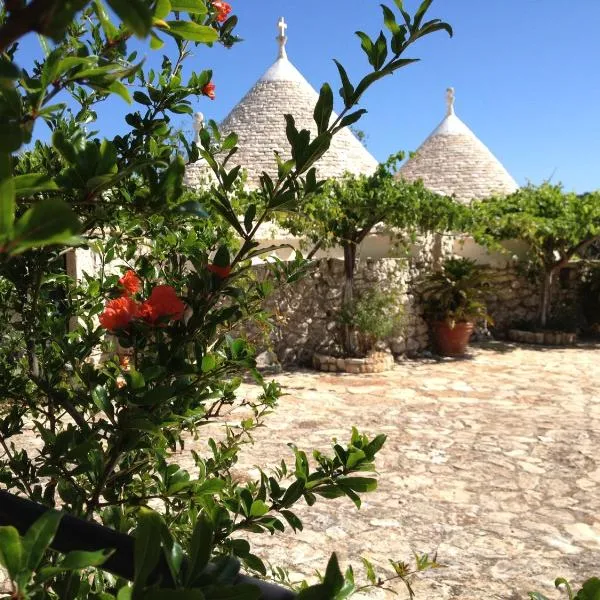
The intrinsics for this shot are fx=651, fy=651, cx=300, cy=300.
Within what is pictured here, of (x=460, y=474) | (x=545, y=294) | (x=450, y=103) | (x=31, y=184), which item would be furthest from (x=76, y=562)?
(x=450, y=103)

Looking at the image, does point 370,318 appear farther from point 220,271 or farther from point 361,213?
point 220,271

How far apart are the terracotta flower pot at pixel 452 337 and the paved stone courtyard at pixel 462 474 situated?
4.23 ft

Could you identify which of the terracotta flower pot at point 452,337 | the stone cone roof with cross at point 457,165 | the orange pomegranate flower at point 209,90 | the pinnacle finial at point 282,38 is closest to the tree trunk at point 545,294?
the terracotta flower pot at point 452,337

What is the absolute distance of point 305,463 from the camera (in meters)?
1.34

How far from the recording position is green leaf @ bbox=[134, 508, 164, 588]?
1.98 feet

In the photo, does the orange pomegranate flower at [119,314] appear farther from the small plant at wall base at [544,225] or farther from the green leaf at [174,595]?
the small plant at wall base at [544,225]

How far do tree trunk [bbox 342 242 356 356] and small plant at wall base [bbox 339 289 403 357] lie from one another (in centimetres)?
3

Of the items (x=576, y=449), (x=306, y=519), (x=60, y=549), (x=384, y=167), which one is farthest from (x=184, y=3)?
(x=384, y=167)

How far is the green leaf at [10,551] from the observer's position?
592 mm

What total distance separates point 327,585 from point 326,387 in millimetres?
7142

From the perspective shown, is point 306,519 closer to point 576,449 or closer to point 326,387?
point 576,449

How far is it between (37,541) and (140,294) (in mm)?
1129

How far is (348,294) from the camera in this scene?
9.06 m

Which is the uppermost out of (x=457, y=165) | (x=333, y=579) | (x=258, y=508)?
(x=457, y=165)
